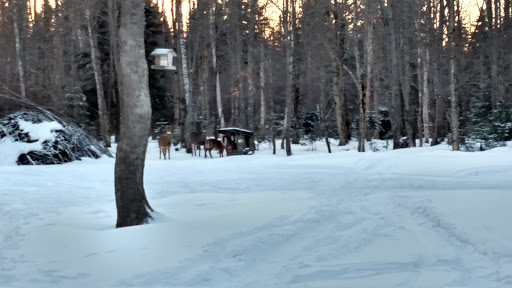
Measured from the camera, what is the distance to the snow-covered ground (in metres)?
4.14

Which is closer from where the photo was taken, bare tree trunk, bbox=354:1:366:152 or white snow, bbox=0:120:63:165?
white snow, bbox=0:120:63:165

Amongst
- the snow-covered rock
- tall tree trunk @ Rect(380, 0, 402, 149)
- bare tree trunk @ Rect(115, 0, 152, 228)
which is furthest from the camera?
tall tree trunk @ Rect(380, 0, 402, 149)

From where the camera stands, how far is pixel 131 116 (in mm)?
6180

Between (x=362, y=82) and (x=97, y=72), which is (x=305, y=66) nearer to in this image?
(x=362, y=82)

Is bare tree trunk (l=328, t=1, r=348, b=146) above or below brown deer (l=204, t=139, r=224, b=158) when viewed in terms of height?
above

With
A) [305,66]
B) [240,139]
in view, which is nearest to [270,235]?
[240,139]

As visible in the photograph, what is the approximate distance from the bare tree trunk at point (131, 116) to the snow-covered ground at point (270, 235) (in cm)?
35

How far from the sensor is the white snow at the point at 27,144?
50.3 ft

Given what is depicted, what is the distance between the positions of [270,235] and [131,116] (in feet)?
7.94

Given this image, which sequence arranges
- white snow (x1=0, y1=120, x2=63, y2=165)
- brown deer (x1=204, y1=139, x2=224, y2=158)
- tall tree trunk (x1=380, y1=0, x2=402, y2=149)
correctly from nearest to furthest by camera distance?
white snow (x1=0, y1=120, x2=63, y2=165) → tall tree trunk (x1=380, y1=0, x2=402, y2=149) → brown deer (x1=204, y1=139, x2=224, y2=158)

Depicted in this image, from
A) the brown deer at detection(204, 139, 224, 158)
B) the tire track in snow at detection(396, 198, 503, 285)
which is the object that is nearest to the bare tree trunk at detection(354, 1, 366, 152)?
the brown deer at detection(204, 139, 224, 158)

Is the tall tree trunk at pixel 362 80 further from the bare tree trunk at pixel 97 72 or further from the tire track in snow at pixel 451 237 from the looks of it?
the tire track in snow at pixel 451 237

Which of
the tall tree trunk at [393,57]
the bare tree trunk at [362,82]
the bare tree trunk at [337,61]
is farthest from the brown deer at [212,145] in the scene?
the tall tree trunk at [393,57]

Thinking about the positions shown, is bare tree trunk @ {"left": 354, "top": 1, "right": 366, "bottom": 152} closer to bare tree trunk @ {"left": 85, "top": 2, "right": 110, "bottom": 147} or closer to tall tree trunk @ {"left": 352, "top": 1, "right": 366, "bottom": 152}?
tall tree trunk @ {"left": 352, "top": 1, "right": 366, "bottom": 152}
